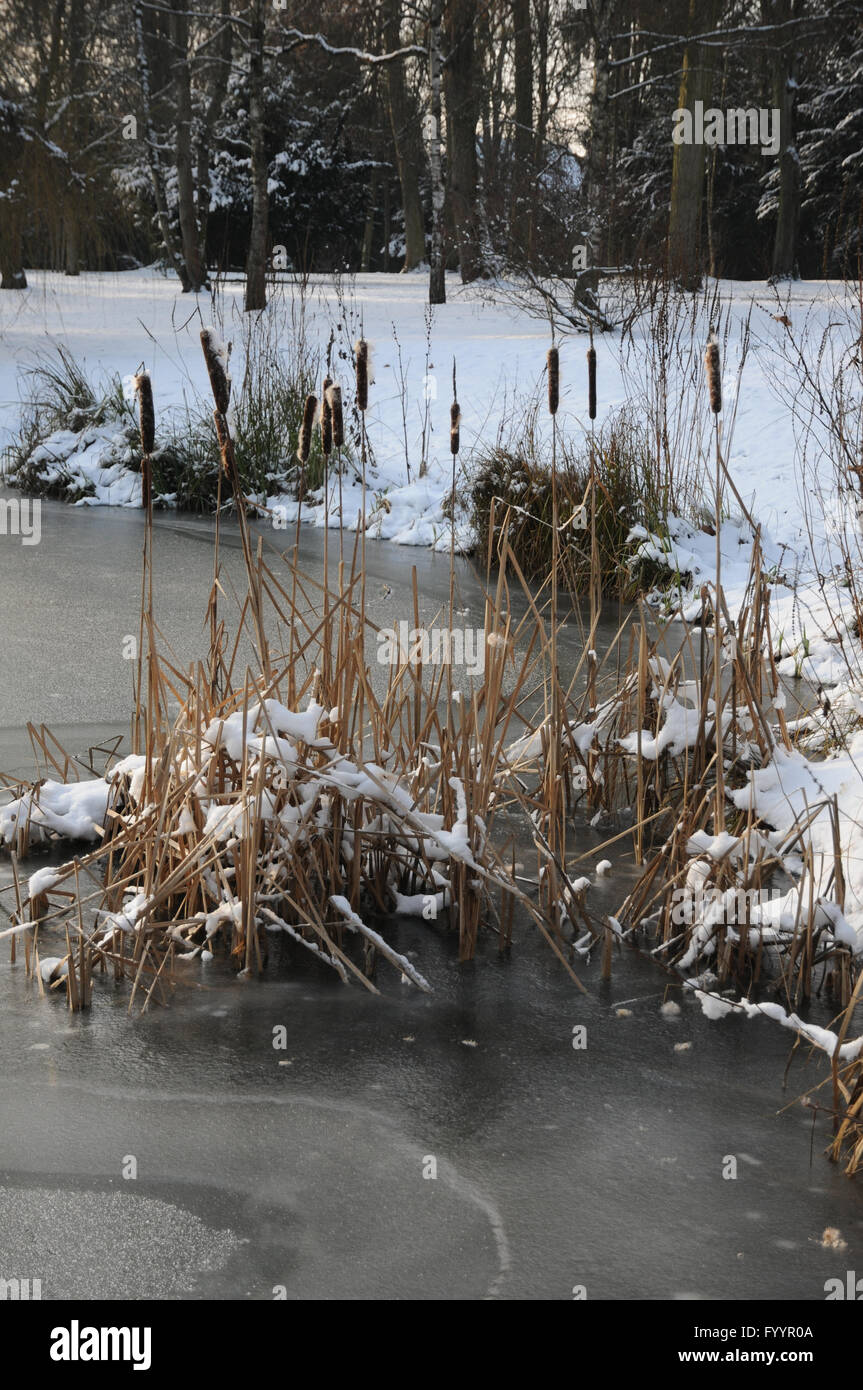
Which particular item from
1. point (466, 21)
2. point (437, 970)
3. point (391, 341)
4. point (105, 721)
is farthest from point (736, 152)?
point (437, 970)

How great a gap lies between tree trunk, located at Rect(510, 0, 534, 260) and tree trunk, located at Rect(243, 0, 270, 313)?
2.50 metres

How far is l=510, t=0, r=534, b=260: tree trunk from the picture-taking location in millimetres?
12297

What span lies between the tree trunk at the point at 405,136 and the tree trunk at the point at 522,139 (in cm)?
150

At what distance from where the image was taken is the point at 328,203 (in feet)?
63.9

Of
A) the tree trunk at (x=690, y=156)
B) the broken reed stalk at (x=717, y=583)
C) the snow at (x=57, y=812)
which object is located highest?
the tree trunk at (x=690, y=156)

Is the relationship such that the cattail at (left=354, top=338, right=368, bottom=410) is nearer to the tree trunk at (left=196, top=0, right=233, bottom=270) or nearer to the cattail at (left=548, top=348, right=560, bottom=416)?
the cattail at (left=548, top=348, right=560, bottom=416)

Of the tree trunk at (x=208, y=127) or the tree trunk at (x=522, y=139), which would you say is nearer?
the tree trunk at (x=522, y=139)

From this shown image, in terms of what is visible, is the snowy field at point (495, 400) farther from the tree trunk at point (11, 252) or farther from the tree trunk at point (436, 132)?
the tree trunk at point (436, 132)

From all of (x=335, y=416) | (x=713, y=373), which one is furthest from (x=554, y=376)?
(x=335, y=416)

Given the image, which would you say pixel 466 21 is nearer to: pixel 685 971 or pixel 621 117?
pixel 621 117

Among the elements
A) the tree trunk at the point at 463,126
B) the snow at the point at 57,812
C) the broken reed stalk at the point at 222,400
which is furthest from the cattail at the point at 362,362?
the tree trunk at the point at 463,126

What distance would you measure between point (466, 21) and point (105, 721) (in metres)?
13.6

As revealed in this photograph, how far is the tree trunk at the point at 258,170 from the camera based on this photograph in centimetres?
1289

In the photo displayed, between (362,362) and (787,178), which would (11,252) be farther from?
(362,362)
